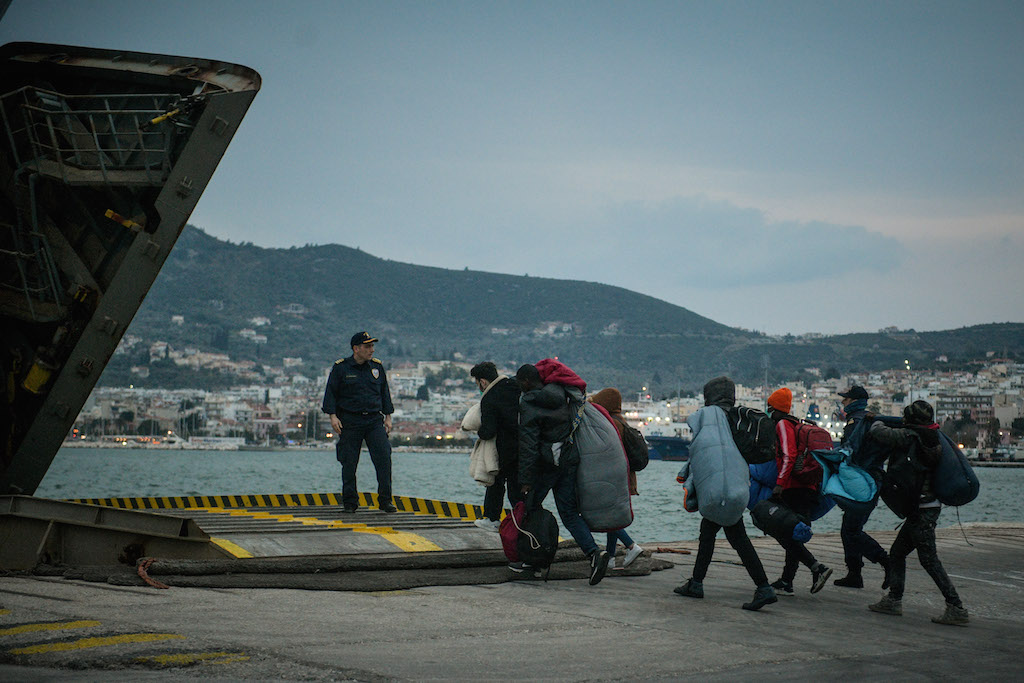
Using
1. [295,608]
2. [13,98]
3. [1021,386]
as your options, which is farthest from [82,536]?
[1021,386]

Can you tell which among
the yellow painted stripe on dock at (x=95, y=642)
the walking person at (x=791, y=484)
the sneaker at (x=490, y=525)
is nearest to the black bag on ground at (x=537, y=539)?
the sneaker at (x=490, y=525)

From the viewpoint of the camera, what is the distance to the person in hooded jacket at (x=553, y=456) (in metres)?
7.16

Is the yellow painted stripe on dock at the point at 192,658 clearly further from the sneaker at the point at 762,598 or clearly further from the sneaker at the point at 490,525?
the sneaker at the point at 490,525

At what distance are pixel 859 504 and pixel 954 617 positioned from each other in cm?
105

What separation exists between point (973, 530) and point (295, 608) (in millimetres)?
11634

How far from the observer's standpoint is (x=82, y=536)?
694cm

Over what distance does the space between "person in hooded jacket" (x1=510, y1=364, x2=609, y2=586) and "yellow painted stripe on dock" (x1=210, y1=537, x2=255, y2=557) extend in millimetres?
1849

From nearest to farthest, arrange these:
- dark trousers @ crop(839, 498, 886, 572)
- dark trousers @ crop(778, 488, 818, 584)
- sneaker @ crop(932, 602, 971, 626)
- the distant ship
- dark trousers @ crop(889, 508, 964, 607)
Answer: sneaker @ crop(932, 602, 971, 626) → dark trousers @ crop(889, 508, 964, 607) → dark trousers @ crop(778, 488, 818, 584) → dark trousers @ crop(839, 498, 886, 572) → the distant ship

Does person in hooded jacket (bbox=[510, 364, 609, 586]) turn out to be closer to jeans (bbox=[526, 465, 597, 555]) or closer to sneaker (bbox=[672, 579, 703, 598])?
jeans (bbox=[526, 465, 597, 555])

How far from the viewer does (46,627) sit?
191 inches

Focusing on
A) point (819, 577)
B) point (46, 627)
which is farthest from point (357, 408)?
point (46, 627)

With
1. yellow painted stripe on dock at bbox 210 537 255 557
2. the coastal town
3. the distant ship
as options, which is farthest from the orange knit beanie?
the coastal town

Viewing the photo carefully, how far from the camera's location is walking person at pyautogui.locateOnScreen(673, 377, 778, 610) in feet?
22.5

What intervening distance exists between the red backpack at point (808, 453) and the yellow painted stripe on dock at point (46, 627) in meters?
4.77
